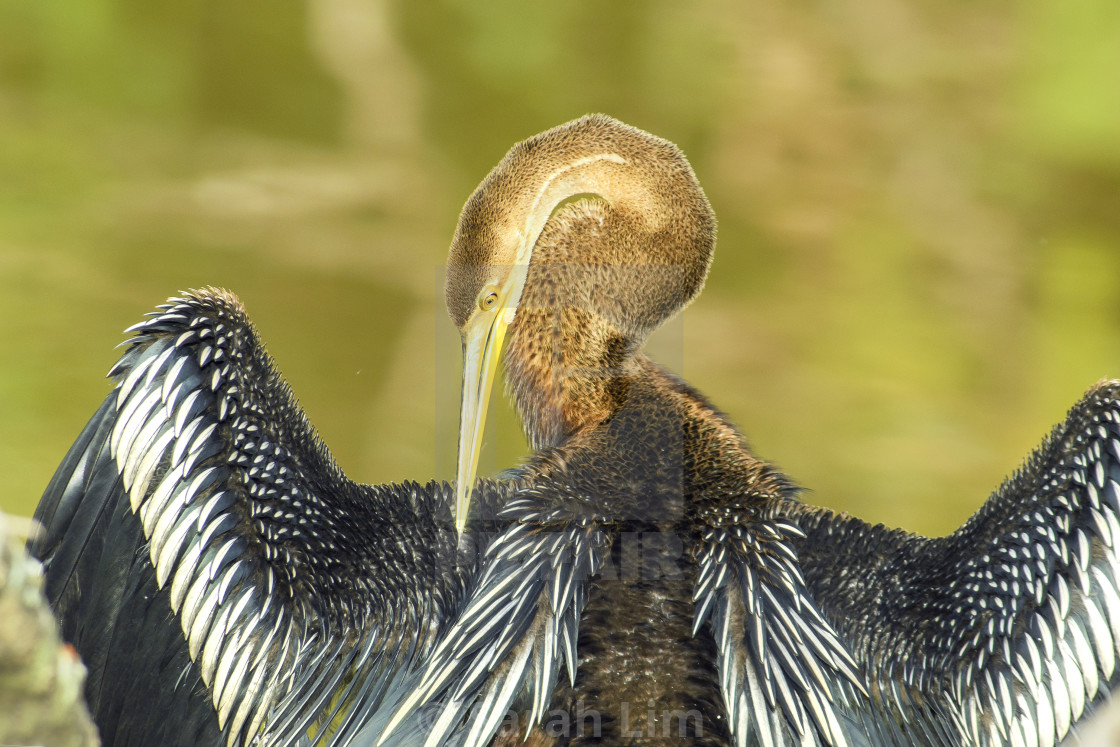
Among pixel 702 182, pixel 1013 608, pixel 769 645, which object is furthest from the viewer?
pixel 702 182

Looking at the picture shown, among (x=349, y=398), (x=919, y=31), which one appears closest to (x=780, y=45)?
(x=919, y=31)

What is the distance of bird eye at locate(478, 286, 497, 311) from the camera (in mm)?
2311

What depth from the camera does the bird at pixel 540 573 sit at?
5.72ft

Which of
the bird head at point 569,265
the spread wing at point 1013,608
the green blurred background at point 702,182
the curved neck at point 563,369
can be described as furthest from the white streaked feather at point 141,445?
the green blurred background at point 702,182

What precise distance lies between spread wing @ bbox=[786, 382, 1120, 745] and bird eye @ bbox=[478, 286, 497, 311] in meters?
0.82

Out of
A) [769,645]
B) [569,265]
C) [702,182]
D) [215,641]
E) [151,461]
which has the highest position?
[702,182]

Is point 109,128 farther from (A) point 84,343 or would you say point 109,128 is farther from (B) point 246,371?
(B) point 246,371

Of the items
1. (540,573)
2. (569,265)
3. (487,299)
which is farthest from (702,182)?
(540,573)

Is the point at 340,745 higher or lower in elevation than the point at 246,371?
lower

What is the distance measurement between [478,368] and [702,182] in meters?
2.80

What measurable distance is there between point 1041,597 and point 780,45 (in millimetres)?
3599

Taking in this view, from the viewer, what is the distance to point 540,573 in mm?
1801

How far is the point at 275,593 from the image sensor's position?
199 centimetres

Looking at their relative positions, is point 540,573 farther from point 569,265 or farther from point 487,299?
point 569,265
